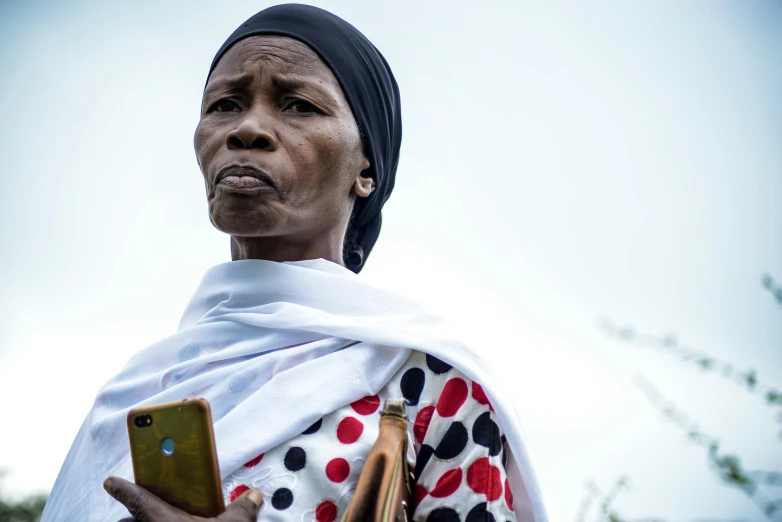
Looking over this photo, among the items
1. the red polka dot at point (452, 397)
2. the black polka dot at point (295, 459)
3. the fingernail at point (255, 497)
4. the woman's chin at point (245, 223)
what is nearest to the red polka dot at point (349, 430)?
the black polka dot at point (295, 459)

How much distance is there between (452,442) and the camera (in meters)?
2.15

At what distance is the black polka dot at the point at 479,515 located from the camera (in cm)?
201

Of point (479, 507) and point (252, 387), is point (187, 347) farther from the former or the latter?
point (479, 507)

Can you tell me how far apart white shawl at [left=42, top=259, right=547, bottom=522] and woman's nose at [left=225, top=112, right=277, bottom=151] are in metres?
0.36

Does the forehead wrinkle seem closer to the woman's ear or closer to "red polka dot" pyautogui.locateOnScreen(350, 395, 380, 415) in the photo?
the woman's ear

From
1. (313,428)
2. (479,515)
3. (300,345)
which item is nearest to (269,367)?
(300,345)

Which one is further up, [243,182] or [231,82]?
[231,82]

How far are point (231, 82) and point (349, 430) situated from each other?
118 centimetres

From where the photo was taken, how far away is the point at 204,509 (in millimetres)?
1836

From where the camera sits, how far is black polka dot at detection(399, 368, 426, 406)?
7.53 feet

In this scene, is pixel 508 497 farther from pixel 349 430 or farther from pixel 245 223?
pixel 245 223

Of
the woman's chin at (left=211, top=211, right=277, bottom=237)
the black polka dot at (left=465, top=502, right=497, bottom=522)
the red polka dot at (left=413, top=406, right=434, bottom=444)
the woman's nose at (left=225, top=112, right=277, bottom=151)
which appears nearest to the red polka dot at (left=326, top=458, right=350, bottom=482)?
the red polka dot at (left=413, top=406, right=434, bottom=444)

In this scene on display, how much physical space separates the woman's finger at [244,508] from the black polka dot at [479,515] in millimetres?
480

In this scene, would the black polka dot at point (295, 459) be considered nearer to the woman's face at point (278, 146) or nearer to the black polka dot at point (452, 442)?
the black polka dot at point (452, 442)
